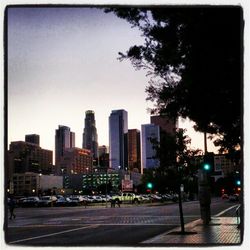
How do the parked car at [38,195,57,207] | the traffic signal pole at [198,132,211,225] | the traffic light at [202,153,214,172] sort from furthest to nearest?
the parked car at [38,195,57,207]
the traffic signal pole at [198,132,211,225]
the traffic light at [202,153,214,172]

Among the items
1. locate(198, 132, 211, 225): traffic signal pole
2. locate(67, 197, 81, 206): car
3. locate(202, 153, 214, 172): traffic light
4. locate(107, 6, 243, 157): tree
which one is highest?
locate(107, 6, 243, 157): tree

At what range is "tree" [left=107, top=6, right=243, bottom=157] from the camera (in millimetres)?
7949

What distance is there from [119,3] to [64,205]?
149 feet

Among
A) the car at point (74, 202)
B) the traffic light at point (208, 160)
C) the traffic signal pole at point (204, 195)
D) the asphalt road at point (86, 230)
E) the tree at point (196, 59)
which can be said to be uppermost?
the tree at point (196, 59)

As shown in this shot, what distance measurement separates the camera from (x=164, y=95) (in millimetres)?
10203

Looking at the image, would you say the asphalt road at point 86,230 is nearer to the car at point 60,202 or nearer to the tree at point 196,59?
the tree at point 196,59

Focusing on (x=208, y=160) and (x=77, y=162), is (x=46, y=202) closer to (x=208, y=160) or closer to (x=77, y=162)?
(x=208, y=160)

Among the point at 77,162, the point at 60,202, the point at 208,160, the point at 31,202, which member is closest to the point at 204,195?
the point at 208,160

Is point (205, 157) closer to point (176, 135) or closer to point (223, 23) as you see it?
point (176, 135)

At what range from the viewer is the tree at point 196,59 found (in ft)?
26.1

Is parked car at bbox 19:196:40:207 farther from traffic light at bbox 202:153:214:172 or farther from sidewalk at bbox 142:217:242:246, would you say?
sidewalk at bbox 142:217:242:246

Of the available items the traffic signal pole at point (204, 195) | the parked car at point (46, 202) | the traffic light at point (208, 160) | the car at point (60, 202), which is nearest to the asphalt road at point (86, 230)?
the traffic signal pole at point (204, 195)

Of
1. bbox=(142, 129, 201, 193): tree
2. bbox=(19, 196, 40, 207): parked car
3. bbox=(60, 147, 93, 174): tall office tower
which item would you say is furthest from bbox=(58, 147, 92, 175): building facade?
bbox=(142, 129, 201, 193): tree

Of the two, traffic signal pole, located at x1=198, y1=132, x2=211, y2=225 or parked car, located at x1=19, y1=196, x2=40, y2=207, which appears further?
parked car, located at x1=19, y1=196, x2=40, y2=207
